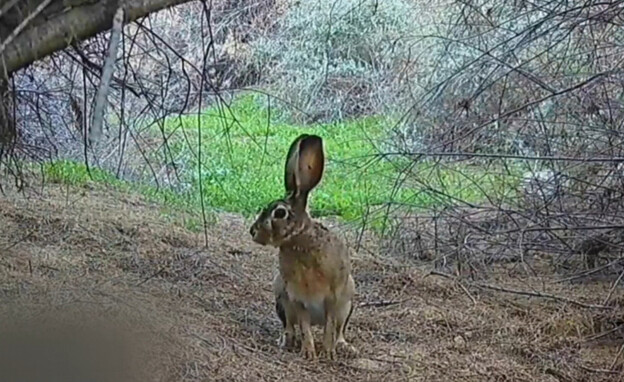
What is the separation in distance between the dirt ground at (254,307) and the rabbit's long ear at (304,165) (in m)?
0.60

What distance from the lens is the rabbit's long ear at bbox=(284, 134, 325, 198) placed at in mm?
3572

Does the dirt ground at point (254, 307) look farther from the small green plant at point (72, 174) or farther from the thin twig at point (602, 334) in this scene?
the small green plant at point (72, 174)

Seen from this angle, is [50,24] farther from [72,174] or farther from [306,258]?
[72,174]

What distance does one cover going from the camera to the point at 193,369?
11.1 ft

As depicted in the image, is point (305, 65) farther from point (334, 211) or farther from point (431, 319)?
point (431, 319)

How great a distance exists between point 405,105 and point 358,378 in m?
4.21

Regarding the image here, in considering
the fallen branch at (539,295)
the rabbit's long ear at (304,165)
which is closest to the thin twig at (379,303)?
the fallen branch at (539,295)

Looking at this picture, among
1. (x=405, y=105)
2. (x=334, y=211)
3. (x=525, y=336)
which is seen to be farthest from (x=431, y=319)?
(x=405, y=105)

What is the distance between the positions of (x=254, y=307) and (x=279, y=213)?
871mm

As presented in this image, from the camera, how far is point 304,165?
11.8 feet

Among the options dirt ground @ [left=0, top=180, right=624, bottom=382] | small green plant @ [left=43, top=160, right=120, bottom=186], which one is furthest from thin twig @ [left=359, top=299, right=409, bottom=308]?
small green plant @ [left=43, top=160, right=120, bottom=186]

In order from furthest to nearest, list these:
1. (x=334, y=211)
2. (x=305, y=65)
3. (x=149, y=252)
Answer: (x=305, y=65), (x=334, y=211), (x=149, y=252)

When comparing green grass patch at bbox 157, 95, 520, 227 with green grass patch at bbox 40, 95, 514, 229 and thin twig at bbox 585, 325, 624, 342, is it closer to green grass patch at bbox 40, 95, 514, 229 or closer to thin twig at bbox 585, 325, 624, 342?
green grass patch at bbox 40, 95, 514, 229

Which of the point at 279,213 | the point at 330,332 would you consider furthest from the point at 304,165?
the point at 330,332
